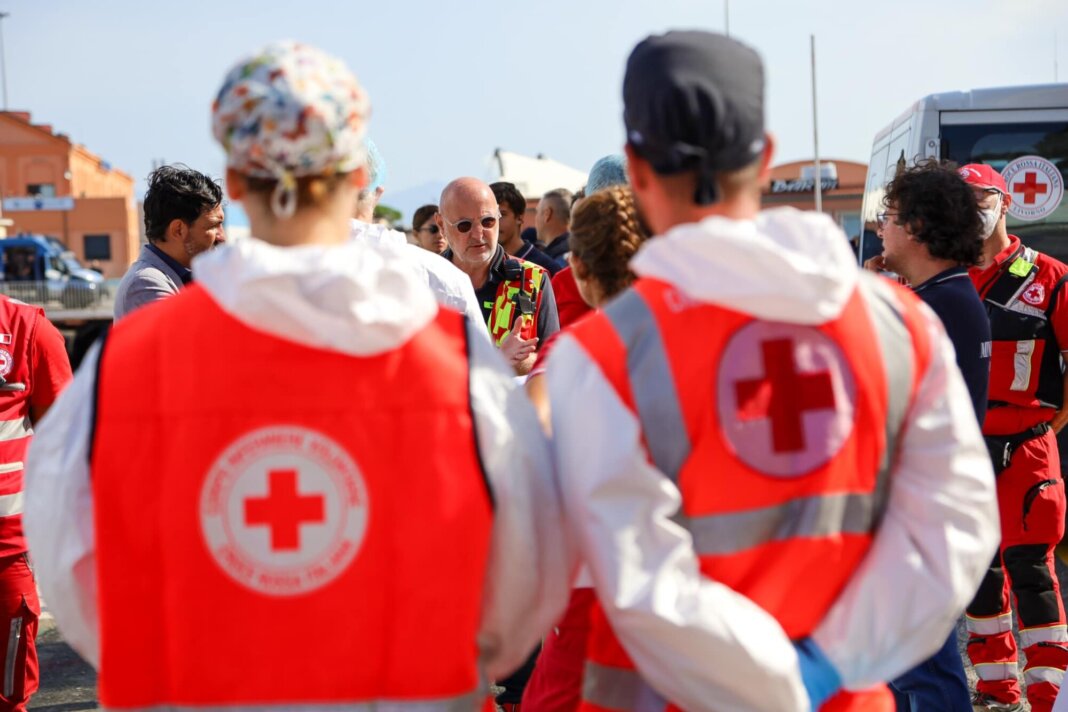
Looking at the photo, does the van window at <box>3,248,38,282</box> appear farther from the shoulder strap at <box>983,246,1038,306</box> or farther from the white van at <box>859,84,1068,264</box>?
the shoulder strap at <box>983,246,1038,306</box>

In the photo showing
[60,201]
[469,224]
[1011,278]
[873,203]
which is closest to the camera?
[1011,278]

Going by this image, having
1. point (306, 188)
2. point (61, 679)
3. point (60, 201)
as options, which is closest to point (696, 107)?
point (306, 188)

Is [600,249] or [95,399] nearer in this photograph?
[95,399]

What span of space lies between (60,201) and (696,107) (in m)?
64.7

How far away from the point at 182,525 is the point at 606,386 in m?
0.68

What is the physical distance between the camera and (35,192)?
2544 inches

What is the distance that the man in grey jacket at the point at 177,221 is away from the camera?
455 centimetres

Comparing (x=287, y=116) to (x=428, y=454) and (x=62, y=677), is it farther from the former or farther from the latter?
(x=62, y=677)

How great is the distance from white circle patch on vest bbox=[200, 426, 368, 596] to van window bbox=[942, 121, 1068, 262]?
20.4ft

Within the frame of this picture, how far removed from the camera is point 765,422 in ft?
6.10

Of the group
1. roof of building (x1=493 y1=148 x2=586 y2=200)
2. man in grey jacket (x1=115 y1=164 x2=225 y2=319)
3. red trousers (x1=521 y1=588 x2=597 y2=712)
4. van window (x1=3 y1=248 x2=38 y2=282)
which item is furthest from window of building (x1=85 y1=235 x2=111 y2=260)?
red trousers (x1=521 y1=588 x2=597 y2=712)

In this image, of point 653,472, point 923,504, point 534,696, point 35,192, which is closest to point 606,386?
point 653,472

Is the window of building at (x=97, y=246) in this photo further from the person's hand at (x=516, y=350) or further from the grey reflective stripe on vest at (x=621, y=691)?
the grey reflective stripe on vest at (x=621, y=691)

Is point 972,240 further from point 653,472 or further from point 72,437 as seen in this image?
point 72,437
